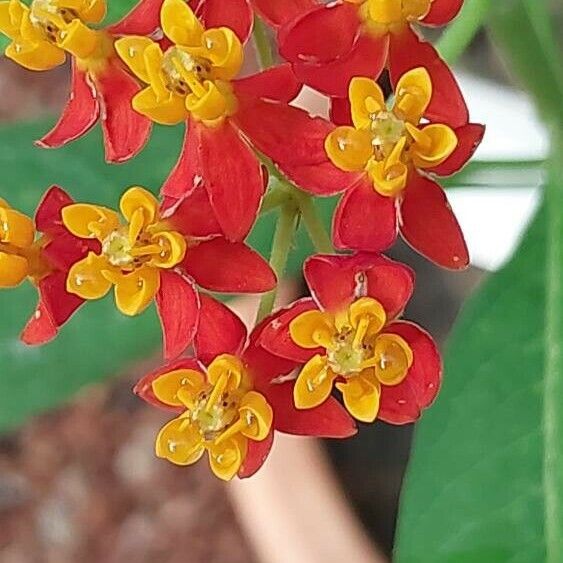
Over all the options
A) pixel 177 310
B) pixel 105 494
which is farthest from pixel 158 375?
pixel 105 494

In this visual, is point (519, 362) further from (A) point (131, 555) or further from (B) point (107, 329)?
(A) point (131, 555)

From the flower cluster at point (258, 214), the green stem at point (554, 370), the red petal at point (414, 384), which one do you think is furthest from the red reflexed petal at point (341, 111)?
the green stem at point (554, 370)

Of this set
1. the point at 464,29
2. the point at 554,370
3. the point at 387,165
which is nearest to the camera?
the point at 387,165

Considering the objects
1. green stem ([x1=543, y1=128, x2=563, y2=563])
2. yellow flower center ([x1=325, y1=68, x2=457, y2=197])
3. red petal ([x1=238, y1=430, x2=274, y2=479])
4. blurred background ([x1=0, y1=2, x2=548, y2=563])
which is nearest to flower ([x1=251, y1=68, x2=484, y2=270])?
yellow flower center ([x1=325, y1=68, x2=457, y2=197])

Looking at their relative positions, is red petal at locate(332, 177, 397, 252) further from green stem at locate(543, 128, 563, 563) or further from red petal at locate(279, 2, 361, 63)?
green stem at locate(543, 128, 563, 563)

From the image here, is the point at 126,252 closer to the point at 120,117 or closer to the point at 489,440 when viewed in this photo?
the point at 120,117

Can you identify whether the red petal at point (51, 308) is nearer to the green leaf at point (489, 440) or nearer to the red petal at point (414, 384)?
the red petal at point (414, 384)

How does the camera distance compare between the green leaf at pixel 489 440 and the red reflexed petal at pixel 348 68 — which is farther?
the green leaf at pixel 489 440
